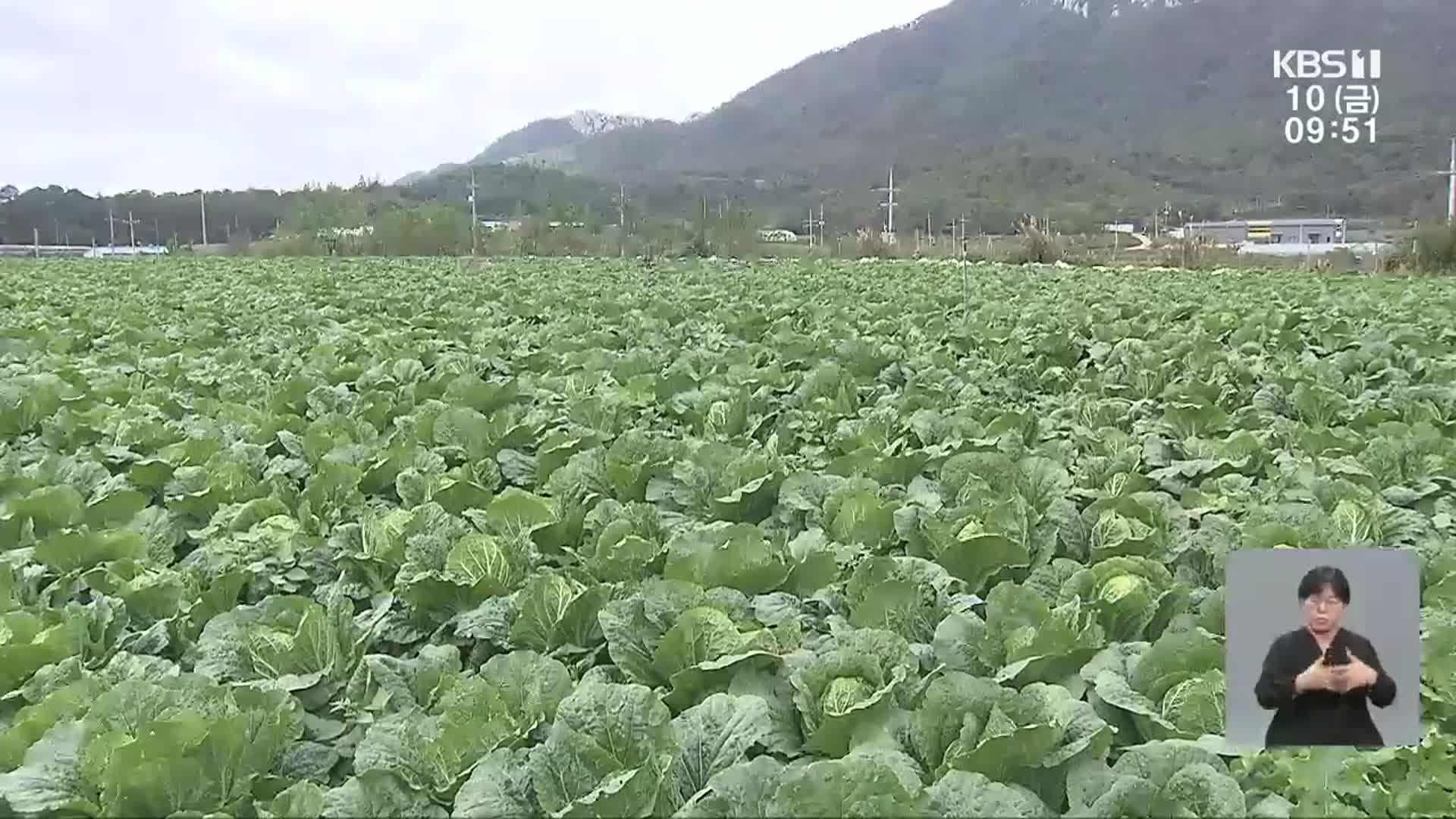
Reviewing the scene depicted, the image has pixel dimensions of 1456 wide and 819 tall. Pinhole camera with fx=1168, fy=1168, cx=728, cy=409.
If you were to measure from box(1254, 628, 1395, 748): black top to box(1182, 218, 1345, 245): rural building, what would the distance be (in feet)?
153

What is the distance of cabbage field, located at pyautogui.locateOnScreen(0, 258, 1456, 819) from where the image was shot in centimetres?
171

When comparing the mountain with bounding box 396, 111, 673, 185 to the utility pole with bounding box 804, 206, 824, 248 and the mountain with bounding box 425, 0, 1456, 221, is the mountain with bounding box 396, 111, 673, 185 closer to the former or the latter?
the mountain with bounding box 425, 0, 1456, 221

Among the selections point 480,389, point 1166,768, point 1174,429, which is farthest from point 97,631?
point 1174,429

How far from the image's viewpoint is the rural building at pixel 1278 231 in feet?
148

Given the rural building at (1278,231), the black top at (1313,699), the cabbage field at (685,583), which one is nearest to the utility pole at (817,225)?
the rural building at (1278,231)

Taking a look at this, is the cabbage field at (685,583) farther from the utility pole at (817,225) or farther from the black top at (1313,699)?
the utility pole at (817,225)

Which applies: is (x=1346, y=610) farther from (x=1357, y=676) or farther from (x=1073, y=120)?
(x=1073, y=120)

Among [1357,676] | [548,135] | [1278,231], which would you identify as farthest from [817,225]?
[548,135]

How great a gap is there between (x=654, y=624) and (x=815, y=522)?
3.35 feet

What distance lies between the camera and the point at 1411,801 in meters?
1.63

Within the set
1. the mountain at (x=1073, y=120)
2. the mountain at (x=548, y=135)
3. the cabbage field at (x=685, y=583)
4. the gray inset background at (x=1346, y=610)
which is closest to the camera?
the gray inset background at (x=1346, y=610)

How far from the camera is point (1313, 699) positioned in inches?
49.3

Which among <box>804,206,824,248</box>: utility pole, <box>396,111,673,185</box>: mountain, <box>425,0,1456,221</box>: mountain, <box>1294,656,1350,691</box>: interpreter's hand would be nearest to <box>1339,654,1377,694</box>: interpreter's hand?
<box>1294,656,1350,691</box>: interpreter's hand

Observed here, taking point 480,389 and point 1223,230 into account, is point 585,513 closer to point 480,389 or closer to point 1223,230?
point 480,389
